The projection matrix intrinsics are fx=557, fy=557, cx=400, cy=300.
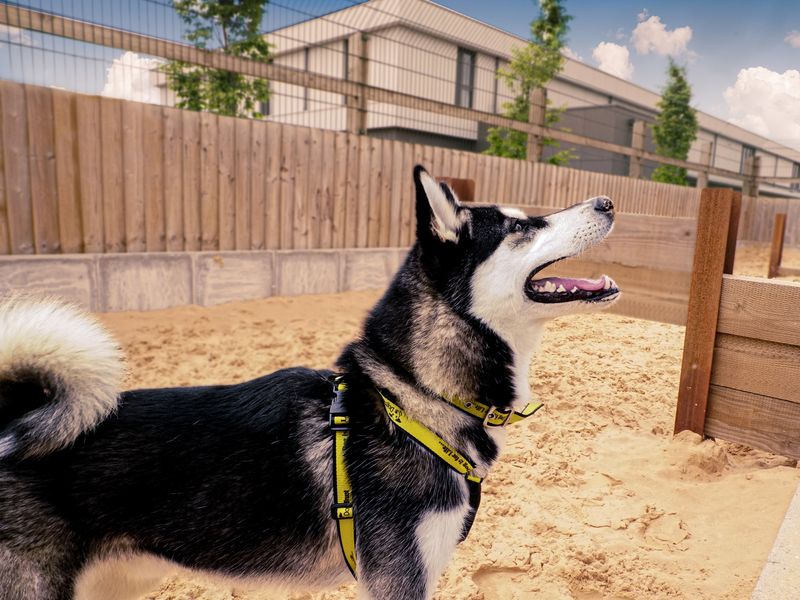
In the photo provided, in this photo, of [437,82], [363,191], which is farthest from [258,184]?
[437,82]

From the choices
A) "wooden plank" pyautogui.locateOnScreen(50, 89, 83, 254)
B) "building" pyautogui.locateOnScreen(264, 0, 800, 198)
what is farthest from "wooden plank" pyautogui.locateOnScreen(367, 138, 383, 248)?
"wooden plank" pyautogui.locateOnScreen(50, 89, 83, 254)

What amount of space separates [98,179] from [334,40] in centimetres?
437

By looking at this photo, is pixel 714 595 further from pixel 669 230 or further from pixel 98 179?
pixel 98 179

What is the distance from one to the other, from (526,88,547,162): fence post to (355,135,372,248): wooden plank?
403 centimetres

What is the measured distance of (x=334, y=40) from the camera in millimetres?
8375

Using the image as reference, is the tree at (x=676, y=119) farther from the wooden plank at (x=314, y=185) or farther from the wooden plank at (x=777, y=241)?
the wooden plank at (x=314, y=185)

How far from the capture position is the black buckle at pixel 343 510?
5.39 ft

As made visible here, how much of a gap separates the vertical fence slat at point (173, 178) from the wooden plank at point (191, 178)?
4cm

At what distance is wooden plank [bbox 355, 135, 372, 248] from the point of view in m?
7.59

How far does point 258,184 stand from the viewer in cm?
669

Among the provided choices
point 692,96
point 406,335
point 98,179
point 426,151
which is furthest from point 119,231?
point 692,96

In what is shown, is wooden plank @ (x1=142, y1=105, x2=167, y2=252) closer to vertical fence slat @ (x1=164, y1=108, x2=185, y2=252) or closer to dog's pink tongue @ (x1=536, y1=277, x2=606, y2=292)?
vertical fence slat @ (x1=164, y1=108, x2=185, y2=252)

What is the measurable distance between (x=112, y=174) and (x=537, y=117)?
7.45 m

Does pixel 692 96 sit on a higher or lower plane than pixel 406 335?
higher
